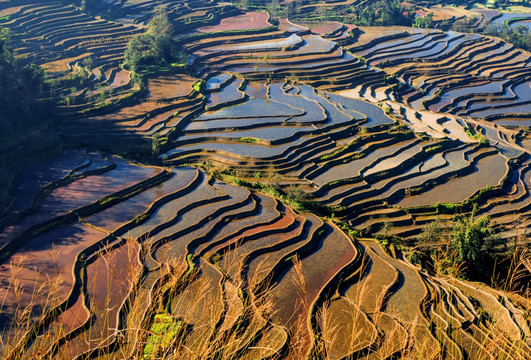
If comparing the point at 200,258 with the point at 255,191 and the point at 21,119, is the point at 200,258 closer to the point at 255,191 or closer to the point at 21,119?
the point at 255,191

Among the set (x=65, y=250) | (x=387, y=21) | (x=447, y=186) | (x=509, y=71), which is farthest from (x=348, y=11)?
(x=65, y=250)

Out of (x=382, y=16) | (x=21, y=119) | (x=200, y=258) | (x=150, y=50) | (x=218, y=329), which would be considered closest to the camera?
(x=218, y=329)

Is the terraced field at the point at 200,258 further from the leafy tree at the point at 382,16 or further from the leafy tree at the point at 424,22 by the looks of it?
the leafy tree at the point at 424,22

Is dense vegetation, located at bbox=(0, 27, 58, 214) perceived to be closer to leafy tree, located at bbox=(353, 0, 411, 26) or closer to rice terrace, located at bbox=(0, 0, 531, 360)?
rice terrace, located at bbox=(0, 0, 531, 360)

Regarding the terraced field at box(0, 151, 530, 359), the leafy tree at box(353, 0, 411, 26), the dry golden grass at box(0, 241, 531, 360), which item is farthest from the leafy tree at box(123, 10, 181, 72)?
the leafy tree at box(353, 0, 411, 26)

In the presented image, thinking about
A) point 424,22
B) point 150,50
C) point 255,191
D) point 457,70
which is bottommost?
point 457,70

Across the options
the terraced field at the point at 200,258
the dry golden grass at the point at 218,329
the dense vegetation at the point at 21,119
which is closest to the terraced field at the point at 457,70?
the terraced field at the point at 200,258

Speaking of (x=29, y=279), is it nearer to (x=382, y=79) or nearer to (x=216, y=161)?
(x=216, y=161)

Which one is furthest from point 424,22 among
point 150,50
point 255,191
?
point 255,191
